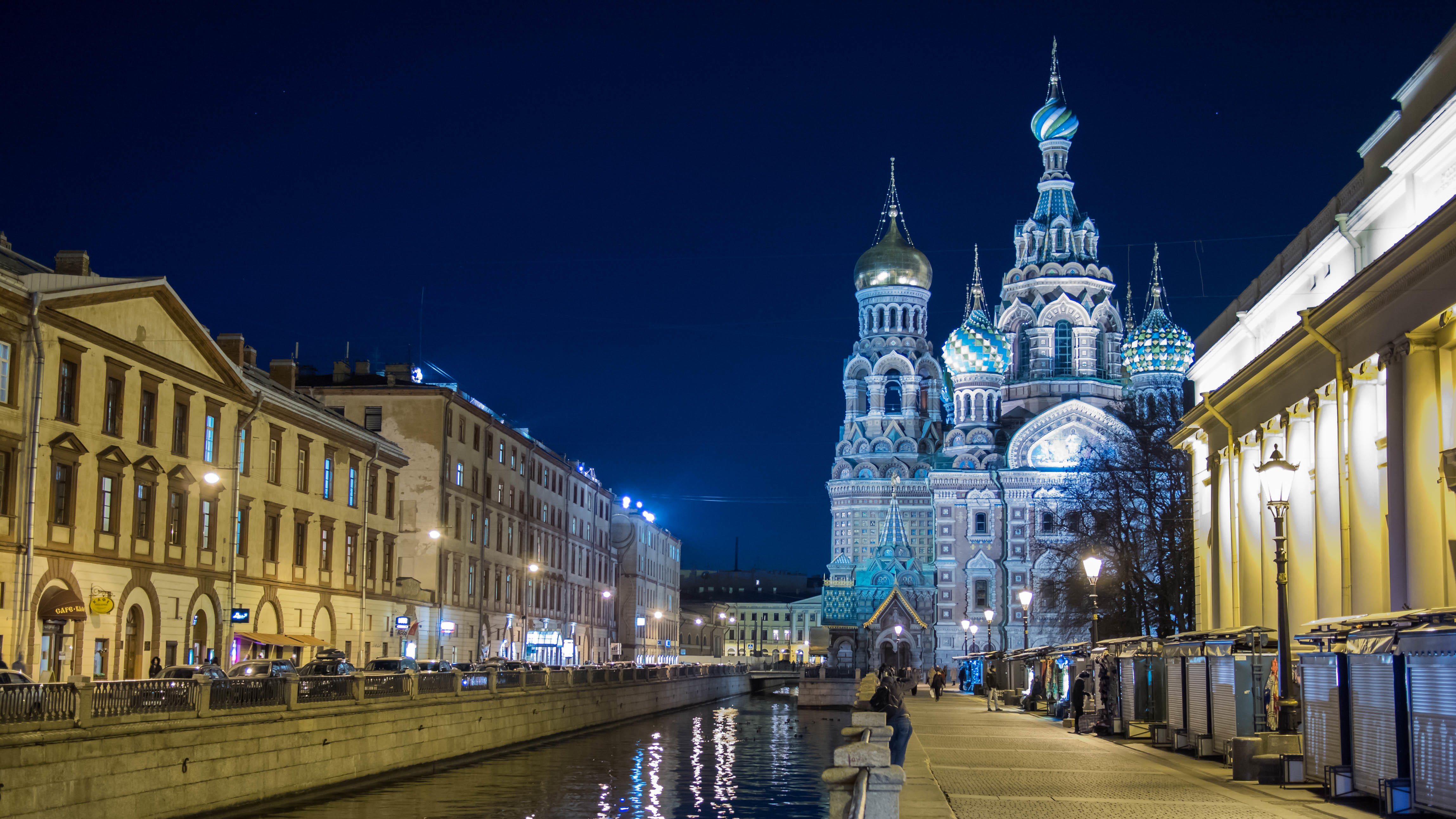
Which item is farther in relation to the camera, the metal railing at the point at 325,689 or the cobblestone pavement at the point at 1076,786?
the metal railing at the point at 325,689

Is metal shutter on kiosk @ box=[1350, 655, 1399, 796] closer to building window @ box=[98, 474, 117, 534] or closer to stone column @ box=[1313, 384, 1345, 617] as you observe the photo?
stone column @ box=[1313, 384, 1345, 617]

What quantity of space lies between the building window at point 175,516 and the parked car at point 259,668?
235 inches

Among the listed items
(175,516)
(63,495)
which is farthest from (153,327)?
(63,495)

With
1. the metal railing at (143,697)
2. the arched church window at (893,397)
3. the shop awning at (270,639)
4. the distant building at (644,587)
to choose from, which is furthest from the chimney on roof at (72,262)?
the arched church window at (893,397)

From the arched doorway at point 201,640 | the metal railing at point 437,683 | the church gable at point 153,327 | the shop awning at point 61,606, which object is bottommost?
the metal railing at point 437,683

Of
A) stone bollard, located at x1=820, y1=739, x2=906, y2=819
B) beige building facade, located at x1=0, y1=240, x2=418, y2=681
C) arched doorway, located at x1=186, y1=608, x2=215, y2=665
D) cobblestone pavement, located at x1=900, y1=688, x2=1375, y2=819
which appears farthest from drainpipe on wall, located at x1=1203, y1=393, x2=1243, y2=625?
arched doorway, located at x1=186, y1=608, x2=215, y2=665

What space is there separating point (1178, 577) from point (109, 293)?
3919 centimetres

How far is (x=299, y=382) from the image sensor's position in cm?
6644

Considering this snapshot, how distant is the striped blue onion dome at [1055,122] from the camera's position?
125m

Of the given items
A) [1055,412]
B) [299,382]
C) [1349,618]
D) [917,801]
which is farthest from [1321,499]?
[1055,412]

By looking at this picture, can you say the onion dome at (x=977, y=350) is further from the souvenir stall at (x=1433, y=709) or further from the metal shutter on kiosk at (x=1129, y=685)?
the souvenir stall at (x=1433, y=709)

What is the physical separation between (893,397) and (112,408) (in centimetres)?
10821

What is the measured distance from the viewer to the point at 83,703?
71.4 ft

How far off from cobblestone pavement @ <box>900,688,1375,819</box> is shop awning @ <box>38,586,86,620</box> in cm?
1879
